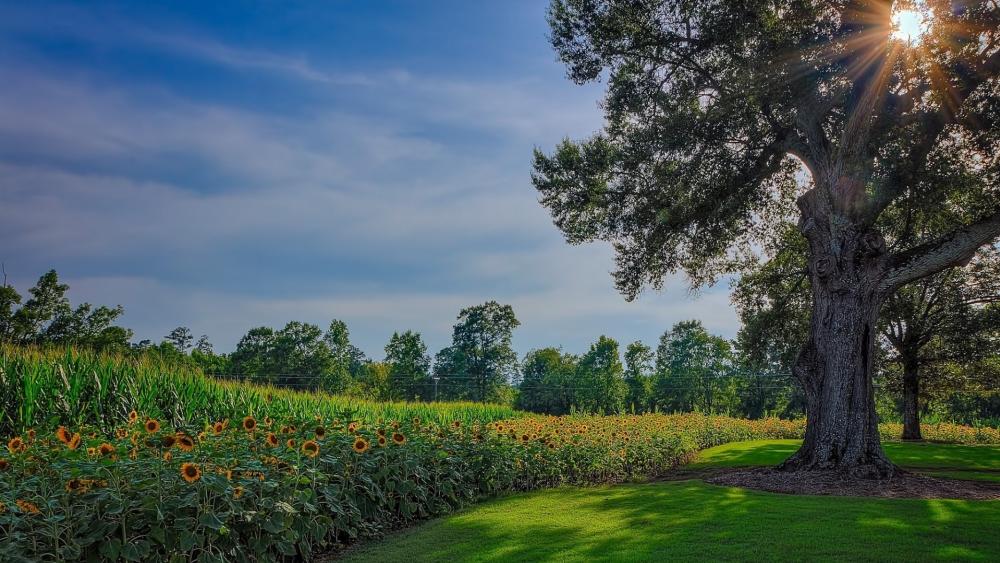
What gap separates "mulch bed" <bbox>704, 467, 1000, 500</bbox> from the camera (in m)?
9.04

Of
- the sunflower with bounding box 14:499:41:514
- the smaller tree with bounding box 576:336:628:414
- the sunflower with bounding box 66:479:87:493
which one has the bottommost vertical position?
the sunflower with bounding box 14:499:41:514

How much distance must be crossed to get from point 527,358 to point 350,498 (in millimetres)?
44895

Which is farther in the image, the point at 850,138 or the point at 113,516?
the point at 850,138

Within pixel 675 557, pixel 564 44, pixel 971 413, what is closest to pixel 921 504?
pixel 675 557

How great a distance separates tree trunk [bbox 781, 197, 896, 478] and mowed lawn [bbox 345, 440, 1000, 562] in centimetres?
230

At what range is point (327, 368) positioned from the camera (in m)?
44.7

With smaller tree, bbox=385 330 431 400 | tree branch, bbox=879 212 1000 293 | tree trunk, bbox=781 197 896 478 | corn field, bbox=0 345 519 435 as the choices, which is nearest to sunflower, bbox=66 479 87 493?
corn field, bbox=0 345 519 435

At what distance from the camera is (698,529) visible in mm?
6355

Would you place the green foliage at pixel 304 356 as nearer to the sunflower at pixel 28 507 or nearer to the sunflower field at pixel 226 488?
the sunflower field at pixel 226 488

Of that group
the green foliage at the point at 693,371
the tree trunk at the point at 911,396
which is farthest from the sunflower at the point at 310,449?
the green foliage at the point at 693,371

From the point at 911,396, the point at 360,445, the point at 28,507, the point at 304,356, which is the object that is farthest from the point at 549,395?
the point at 28,507

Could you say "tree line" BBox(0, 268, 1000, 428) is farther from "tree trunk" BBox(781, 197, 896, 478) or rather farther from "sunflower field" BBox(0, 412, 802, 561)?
"sunflower field" BBox(0, 412, 802, 561)

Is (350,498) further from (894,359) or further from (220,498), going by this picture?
(894,359)

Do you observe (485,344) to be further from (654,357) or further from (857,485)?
(857,485)
